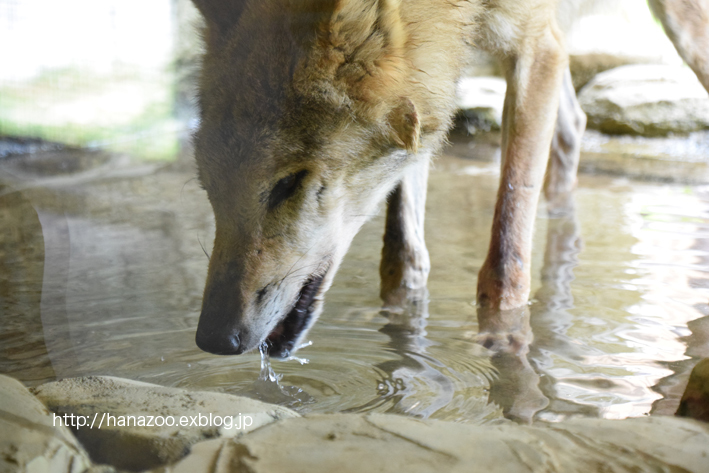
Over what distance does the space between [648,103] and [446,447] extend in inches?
308

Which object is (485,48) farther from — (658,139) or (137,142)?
(658,139)

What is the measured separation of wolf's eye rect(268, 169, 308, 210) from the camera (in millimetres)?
2061

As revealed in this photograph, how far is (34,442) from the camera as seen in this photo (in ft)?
4.19

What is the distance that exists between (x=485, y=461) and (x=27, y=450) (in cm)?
91

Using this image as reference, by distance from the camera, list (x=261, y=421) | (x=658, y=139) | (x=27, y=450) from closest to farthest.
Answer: (x=27, y=450), (x=261, y=421), (x=658, y=139)

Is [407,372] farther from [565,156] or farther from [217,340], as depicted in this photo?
[565,156]

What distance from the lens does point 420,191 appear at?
3256mm

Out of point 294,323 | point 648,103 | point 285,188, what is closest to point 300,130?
point 285,188

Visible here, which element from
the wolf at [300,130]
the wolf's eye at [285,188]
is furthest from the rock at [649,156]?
the wolf's eye at [285,188]

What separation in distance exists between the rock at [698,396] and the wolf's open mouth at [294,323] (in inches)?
48.0

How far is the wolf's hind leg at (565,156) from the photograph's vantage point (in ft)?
15.8

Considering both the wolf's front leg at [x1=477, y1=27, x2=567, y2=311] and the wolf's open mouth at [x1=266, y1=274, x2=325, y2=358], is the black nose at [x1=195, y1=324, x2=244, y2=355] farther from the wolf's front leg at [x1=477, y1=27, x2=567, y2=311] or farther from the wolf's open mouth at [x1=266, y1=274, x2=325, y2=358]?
the wolf's front leg at [x1=477, y1=27, x2=567, y2=311]

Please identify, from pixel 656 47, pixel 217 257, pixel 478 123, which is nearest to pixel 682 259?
pixel 217 257

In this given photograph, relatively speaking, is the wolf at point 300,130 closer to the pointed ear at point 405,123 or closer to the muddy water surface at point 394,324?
the pointed ear at point 405,123
